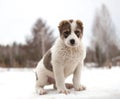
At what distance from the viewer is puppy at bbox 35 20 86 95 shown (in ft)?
12.7

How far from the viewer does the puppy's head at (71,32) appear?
3.80m

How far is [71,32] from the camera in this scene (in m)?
3.86

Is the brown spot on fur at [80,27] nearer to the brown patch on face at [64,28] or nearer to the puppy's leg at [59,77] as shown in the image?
the brown patch on face at [64,28]

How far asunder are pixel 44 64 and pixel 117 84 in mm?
888

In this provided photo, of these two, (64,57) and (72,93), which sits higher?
(64,57)

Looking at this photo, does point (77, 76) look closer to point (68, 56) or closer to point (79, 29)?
point (68, 56)

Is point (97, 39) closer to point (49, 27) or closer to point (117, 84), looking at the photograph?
point (49, 27)

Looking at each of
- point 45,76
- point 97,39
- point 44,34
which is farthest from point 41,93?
point 44,34

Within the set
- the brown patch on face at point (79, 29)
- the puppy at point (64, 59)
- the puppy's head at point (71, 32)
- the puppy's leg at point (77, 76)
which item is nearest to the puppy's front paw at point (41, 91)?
the puppy at point (64, 59)

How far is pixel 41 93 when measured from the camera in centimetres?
410

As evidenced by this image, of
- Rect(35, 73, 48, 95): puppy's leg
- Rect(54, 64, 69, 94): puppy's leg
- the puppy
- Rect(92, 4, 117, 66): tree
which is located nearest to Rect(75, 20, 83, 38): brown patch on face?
the puppy

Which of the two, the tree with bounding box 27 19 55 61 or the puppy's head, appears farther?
the tree with bounding box 27 19 55 61

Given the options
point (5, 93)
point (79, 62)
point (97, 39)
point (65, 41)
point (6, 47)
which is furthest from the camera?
point (6, 47)

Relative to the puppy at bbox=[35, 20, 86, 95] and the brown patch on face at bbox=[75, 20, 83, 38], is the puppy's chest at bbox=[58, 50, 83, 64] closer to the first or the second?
the puppy at bbox=[35, 20, 86, 95]
